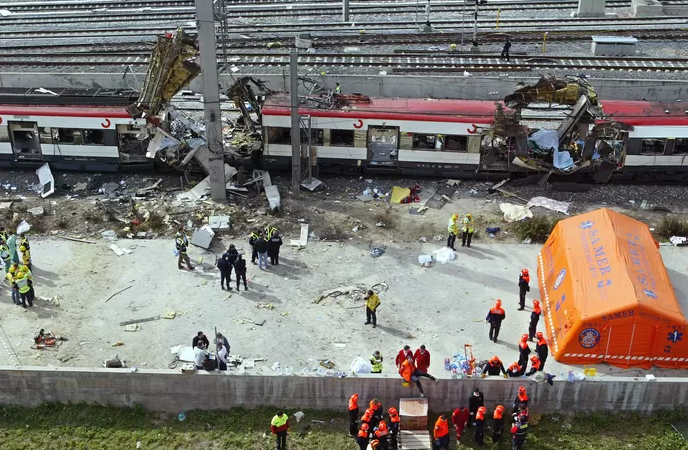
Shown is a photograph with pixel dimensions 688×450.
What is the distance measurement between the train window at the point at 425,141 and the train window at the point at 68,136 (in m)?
11.9

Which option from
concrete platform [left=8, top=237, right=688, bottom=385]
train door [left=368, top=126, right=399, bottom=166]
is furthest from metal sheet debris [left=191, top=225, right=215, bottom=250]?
train door [left=368, top=126, right=399, bottom=166]

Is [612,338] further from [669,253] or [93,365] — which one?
[93,365]

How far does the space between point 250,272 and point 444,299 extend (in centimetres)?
545

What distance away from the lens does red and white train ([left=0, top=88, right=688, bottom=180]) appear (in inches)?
991

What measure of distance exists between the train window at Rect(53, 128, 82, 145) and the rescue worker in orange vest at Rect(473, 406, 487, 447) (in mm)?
17732

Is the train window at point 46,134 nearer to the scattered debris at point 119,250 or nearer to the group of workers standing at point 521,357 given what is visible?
the scattered debris at point 119,250

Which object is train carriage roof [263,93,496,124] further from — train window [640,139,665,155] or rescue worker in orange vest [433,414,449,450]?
rescue worker in orange vest [433,414,449,450]

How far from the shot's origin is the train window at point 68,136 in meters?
26.2

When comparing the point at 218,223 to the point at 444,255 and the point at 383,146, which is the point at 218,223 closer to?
the point at 383,146

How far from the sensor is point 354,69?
3334 centimetres

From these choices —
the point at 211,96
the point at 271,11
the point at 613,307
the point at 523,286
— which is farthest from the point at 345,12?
the point at 613,307

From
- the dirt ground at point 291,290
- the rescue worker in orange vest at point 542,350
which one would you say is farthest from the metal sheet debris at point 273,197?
the rescue worker in orange vest at point 542,350

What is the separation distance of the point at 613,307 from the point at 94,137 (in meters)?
18.5

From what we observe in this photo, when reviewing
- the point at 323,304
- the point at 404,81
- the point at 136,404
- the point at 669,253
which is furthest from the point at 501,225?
the point at 136,404
